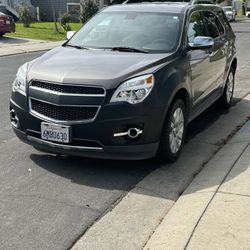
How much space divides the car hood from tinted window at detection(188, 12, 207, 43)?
94cm

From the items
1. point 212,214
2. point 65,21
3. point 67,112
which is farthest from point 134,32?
point 65,21

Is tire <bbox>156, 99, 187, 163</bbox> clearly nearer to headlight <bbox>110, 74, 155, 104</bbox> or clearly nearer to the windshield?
headlight <bbox>110, 74, 155, 104</bbox>

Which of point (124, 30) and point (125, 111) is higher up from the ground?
point (124, 30)

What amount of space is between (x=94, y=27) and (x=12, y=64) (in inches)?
342

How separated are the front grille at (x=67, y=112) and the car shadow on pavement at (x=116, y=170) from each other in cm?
62

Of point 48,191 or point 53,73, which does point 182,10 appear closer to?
point 53,73

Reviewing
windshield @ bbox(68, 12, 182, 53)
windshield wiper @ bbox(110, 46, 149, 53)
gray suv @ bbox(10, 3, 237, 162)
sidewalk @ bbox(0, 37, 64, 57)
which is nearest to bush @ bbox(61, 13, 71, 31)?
sidewalk @ bbox(0, 37, 64, 57)

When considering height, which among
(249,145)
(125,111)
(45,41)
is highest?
(125,111)

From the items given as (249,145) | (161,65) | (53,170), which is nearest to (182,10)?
(161,65)

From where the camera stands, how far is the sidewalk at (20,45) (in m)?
19.1

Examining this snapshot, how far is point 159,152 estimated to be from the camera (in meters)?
5.48

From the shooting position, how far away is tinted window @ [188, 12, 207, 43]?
6.54 metres

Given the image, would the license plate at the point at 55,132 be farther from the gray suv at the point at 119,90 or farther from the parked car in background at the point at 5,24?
the parked car in background at the point at 5,24

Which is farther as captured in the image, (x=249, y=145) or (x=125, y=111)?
(x=249, y=145)
